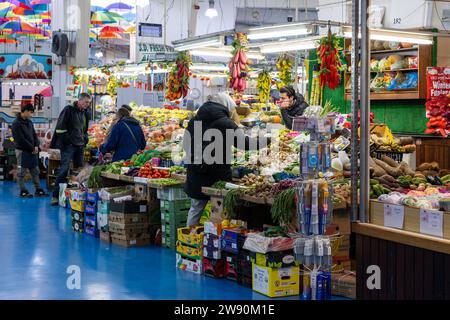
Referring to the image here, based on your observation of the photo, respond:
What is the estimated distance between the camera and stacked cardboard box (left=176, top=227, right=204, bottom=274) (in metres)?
7.04

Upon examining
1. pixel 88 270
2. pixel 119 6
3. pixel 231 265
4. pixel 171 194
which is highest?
pixel 119 6

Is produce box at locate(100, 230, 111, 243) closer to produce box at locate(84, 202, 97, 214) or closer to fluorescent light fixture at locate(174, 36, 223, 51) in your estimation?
produce box at locate(84, 202, 97, 214)

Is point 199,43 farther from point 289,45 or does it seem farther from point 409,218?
point 409,218

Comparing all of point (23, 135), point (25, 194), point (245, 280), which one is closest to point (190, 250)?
point (245, 280)

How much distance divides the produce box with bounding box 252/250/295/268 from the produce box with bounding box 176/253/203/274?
95cm

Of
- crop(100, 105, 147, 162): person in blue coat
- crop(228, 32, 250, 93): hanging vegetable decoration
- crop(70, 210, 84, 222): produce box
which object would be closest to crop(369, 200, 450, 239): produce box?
crop(228, 32, 250, 93): hanging vegetable decoration

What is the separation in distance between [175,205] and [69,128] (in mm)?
3988

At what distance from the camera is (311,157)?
17.6 ft

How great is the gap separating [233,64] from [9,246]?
3767mm

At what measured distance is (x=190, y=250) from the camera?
7.16 m

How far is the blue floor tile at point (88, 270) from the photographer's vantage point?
20.4 feet

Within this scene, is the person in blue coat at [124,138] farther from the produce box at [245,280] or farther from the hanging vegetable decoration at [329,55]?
the produce box at [245,280]

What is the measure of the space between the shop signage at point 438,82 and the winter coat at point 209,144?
3049 mm
